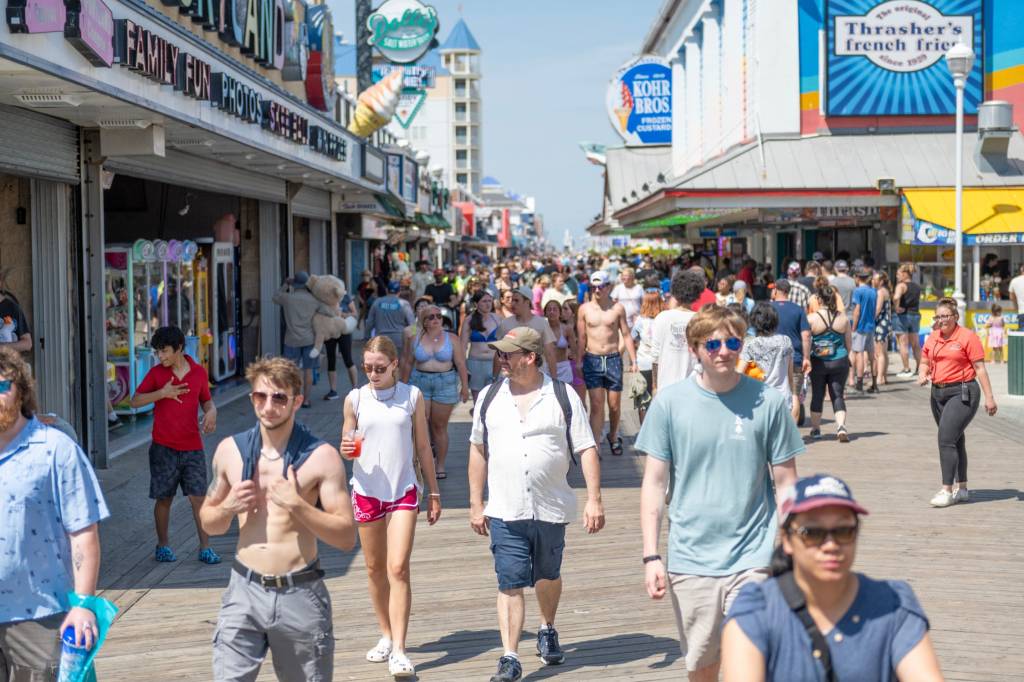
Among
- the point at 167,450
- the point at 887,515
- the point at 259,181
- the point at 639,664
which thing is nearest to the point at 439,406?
the point at 167,450

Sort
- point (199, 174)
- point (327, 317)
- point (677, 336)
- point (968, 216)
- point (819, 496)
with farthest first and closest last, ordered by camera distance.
A: point (968, 216)
point (327, 317)
point (199, 174)
point (677, 336)
point (819, 496)

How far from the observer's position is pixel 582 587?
7.96m

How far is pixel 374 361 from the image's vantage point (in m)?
6.50

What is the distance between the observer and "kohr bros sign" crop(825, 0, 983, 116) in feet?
87.0

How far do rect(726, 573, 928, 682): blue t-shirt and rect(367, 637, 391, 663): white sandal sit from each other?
144 inches

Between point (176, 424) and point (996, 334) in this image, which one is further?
point (996, 334)

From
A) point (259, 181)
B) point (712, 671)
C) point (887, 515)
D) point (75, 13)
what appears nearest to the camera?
point (712, 671)

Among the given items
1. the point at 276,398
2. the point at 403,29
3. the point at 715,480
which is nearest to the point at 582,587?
the point at 715,480

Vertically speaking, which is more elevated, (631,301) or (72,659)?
(631,301)

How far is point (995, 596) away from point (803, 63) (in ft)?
69.1

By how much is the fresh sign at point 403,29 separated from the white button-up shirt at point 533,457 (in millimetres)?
21153

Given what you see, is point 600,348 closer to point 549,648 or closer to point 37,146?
point 37,146

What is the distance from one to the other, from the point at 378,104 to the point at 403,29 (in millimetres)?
5368

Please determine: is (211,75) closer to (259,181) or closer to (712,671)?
(259,181)
